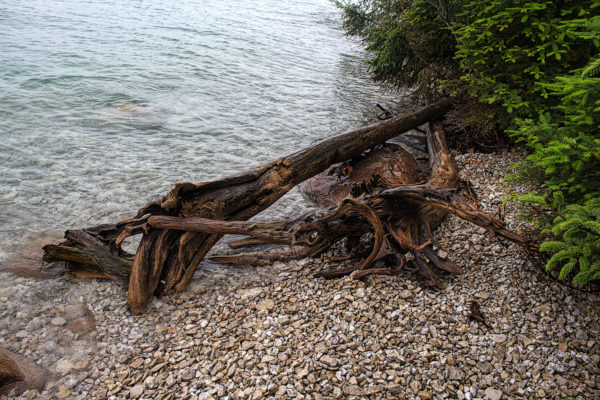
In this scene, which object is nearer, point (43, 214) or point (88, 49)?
point (43, 214)

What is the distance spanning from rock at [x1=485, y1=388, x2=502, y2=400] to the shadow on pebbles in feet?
0.04

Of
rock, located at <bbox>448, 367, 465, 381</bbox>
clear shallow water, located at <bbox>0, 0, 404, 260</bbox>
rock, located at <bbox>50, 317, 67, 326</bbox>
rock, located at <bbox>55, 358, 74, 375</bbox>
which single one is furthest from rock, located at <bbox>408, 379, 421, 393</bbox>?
clear shallow water, located at <bbox>0, 0, 404, 260</bbox>

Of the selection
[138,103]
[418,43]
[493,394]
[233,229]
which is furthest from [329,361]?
[138,103]

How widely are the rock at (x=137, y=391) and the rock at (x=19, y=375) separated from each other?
3.07 feet

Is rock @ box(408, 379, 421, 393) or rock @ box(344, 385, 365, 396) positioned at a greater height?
rock @ box(408, 379, 421, 393)

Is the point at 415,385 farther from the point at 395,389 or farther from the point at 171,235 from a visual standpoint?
the point at 171,235

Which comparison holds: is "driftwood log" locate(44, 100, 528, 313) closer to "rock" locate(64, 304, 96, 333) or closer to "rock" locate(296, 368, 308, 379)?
"rock" locate(64, 304, 96, 333)

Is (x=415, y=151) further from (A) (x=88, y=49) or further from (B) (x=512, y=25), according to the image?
(A) (x=88, y=49)

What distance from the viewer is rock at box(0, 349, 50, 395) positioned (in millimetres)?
3820

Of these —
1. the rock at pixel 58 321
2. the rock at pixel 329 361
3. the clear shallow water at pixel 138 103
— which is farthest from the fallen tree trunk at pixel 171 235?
the rock at pixel 329 361

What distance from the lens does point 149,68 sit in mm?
15477

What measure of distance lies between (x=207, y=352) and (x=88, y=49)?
16.7m

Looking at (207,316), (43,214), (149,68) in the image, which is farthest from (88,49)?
(207,316)

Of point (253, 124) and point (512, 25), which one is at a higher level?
point (512, 25)
